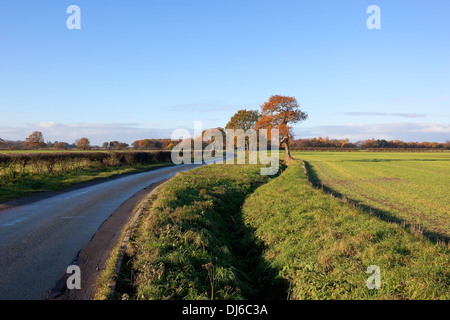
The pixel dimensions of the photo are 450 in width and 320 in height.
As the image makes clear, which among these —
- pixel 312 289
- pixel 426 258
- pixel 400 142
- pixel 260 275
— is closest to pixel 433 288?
pixel 426 258

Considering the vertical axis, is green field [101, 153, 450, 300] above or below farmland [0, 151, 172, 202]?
below

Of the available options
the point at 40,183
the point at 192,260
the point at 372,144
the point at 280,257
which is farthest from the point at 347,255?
the point at 372,144

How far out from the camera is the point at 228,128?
9112 centimetres

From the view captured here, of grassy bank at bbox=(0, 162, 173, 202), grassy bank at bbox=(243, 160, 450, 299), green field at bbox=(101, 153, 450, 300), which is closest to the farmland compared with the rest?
grassy bank at bbox=(0, 162, 173, 202)

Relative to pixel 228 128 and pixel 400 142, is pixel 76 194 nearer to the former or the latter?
pixel 228 128

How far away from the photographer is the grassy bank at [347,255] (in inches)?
206

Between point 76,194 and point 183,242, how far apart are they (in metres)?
10.4

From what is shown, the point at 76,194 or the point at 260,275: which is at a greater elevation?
the point at 76,194

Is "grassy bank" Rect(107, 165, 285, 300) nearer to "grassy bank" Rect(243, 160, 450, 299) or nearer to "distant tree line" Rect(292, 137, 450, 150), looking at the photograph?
"grassy bank" Rect(243, 160, 450, 299)

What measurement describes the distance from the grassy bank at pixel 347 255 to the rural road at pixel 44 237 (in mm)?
5214

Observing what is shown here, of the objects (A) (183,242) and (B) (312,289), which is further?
(A) (183,242)

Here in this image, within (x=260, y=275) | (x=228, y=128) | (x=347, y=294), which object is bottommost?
(x=260, y=275)

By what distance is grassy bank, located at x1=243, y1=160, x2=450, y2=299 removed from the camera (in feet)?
17.2

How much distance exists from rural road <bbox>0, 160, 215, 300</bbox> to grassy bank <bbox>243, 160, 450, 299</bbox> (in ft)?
17.1
